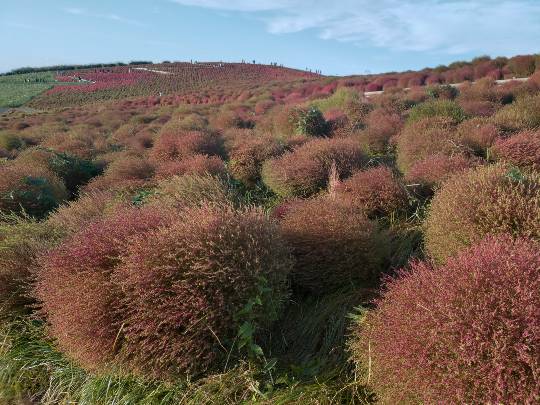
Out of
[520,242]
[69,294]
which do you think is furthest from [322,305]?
[69,294]

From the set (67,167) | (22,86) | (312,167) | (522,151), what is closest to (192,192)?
(312,167)

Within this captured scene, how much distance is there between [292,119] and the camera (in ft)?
36.7

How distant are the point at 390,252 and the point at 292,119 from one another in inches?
287

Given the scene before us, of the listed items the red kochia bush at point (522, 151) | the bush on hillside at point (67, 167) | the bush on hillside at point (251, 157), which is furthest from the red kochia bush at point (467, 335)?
the bush on hillside at point (67, 167)

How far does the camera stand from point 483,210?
354 centimetres

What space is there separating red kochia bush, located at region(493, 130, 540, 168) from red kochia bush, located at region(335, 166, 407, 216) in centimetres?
156

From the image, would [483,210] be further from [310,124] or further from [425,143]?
[310,124]

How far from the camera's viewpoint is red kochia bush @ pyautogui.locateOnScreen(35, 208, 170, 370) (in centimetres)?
314

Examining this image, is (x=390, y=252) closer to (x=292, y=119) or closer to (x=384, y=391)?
(x=384, y=391)

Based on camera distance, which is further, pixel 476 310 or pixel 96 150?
pixel 96 150

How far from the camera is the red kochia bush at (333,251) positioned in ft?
13.1

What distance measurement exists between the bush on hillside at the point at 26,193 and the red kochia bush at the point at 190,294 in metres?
3.99

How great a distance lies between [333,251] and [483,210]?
1.30 m

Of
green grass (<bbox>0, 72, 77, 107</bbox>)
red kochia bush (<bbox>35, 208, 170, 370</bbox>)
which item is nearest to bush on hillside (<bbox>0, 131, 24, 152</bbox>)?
red kochia bush (<bbox>35, 208, 170, 370</bbox>)
